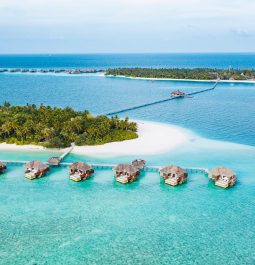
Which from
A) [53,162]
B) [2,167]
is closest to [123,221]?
[53,162]

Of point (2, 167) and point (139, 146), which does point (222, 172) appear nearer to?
point (139, 146)

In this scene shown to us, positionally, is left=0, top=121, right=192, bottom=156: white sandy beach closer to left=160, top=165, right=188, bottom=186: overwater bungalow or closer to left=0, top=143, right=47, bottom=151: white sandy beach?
left=0, top=143, right=47, bottom=151: white sandy beach

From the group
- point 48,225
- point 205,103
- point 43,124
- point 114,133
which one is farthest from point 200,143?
point 205,103

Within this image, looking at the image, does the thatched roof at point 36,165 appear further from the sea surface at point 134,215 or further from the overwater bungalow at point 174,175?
the overwater bungalow at point 174,175

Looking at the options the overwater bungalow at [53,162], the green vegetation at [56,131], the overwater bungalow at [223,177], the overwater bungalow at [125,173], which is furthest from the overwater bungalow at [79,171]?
the overwater bungalow at [223,177]

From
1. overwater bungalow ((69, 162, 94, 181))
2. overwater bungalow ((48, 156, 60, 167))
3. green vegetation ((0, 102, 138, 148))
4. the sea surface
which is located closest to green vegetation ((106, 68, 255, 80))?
the sea surface

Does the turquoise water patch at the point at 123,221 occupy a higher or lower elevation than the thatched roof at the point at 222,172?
lower

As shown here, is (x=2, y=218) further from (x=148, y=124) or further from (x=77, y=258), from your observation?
(x=148, y=124)

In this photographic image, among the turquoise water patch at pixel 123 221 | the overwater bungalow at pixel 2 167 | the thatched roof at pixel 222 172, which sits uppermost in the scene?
the thatched roof at pixel 222 172
